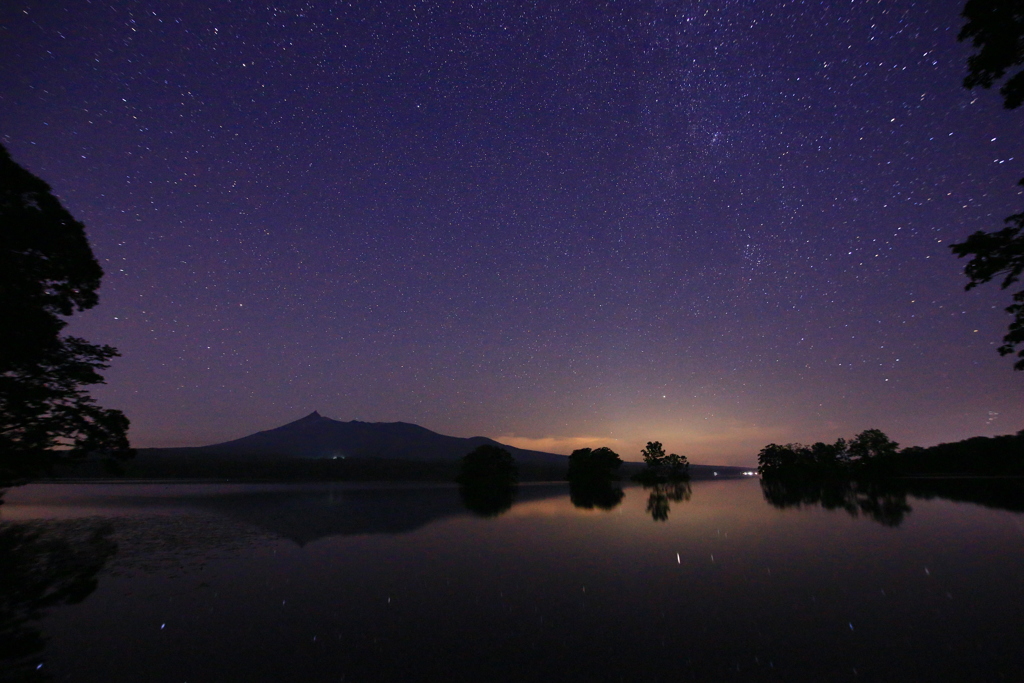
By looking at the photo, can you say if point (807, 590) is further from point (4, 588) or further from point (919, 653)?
point (4, 588)

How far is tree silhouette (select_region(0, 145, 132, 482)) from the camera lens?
57.7 ft

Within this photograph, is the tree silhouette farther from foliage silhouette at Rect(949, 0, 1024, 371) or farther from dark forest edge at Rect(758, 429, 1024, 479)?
dark forest edge at Rect(758, 429, 1024, 479)

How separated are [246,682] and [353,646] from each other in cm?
226

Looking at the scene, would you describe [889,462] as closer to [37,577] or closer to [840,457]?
[840,457]

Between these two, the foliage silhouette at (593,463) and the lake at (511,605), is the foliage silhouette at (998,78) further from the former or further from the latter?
the foliage silhouette at (593,463)

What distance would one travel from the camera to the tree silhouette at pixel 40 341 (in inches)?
693

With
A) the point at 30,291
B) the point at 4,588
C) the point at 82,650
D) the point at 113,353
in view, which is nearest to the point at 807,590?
the point at 82,650

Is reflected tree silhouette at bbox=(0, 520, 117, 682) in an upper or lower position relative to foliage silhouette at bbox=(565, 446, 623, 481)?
lower

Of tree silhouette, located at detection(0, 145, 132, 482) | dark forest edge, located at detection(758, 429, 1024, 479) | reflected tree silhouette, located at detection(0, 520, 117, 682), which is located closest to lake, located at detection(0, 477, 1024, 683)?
reflected tree silhouette, located at detection(0, 520, 117, 682)

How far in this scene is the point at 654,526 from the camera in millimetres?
28453

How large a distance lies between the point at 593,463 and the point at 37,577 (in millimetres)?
92463

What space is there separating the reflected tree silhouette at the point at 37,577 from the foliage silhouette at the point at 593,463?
281 feet

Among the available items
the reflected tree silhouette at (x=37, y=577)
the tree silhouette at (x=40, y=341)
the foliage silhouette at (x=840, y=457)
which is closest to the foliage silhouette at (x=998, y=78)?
the reflected tree silhouette at (x=37, y=577)

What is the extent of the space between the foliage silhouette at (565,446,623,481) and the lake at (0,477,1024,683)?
73.1 metres
